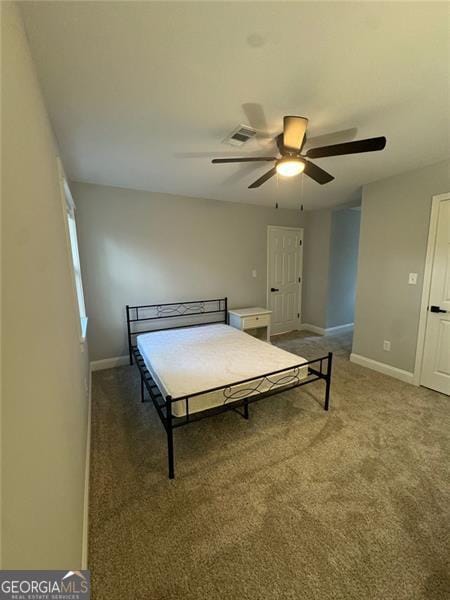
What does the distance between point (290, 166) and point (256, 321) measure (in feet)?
8.79

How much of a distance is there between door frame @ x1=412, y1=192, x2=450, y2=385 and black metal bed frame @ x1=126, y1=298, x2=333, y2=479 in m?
1.04

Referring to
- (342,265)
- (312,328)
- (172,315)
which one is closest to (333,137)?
(172,315)

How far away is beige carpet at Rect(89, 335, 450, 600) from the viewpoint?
120cm

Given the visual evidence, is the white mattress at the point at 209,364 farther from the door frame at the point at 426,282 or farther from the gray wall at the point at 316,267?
the gray wall at the point at 316,267

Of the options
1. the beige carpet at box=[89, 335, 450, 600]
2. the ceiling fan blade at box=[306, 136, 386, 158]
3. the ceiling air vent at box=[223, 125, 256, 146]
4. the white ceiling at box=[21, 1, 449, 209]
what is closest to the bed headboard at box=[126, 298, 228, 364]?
the beige carpet at box=[89, 335, 450, 600]

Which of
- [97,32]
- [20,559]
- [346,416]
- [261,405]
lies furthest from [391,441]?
[97,32]

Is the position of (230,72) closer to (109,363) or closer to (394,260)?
(394,260)

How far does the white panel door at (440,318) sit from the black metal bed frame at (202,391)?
1.15 m

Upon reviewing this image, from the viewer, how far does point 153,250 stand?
12.1ft

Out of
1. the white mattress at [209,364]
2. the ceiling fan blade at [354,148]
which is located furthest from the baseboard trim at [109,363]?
the ceiling fan blade at [354,148]

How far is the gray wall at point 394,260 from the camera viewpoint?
9.37 ft

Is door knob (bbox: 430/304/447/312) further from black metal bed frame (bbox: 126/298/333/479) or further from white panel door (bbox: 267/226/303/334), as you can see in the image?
white panel door (bbox: 267/226/303/334)

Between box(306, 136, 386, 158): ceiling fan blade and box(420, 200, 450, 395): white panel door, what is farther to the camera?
box(420, 200, 450, 395): white panel door

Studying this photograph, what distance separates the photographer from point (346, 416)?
242cm
